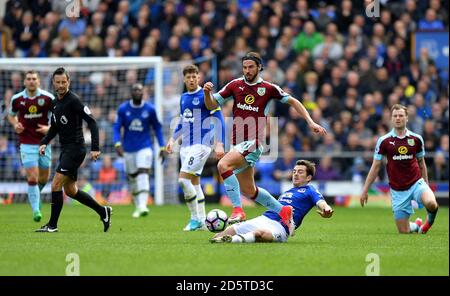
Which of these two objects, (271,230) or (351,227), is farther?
(351,227)

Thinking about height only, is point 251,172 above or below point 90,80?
below

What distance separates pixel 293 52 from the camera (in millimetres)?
25109

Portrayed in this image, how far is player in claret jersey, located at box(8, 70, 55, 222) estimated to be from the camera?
53.3ft

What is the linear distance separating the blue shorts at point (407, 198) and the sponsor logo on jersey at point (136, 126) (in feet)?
18.6

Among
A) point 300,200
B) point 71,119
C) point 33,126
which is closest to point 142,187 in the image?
point 33,126

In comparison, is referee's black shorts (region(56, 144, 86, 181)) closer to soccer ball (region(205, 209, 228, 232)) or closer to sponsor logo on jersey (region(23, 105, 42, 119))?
soccer ball (region(205, 209, 228, 232))

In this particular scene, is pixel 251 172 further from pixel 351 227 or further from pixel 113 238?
pixel 351 227

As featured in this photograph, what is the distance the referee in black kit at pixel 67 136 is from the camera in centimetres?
1351

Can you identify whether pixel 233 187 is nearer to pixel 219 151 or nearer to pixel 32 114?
pixel 219 151

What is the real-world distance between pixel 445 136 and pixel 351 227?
24.9 feet

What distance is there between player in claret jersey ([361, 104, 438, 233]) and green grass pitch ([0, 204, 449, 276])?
1.12 feet

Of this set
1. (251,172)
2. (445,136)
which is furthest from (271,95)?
(445,136)

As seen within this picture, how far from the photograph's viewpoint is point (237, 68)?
24516mm

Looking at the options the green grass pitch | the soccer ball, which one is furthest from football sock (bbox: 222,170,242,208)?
the green grass pitch
